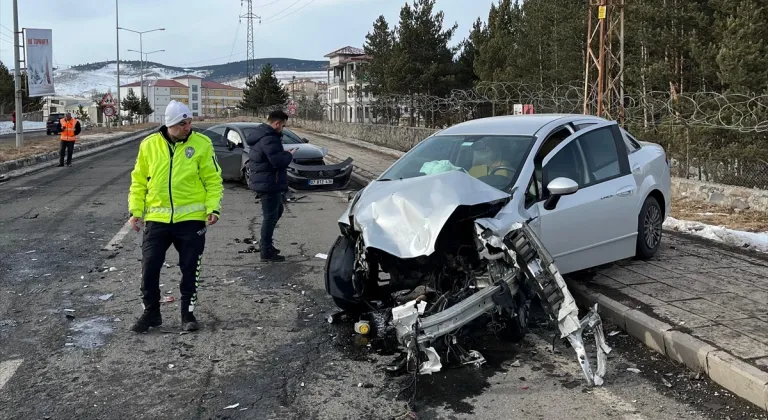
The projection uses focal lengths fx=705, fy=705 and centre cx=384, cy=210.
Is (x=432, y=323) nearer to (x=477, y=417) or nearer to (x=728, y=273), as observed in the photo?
(x=477, y=417)

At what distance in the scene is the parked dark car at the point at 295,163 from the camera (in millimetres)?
14719

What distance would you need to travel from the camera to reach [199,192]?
558 cm

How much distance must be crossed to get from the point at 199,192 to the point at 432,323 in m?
2.31

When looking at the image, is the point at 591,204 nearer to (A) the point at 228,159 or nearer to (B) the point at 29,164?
(A) the point at 228,159

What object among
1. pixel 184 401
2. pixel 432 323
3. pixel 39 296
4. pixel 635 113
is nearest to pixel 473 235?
pixel 432 323

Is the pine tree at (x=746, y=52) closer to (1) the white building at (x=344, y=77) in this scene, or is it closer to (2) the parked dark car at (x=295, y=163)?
(2) the parked dark car at (x=295, y=163)

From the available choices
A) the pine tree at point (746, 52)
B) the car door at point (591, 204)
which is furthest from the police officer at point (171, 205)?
the pine tree at point (746, 52)

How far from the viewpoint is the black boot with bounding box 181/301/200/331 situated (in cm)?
A: 549

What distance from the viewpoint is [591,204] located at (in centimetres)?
629

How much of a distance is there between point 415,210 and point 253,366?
60.1 inches

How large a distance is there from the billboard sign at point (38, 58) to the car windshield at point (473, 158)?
28540 mm

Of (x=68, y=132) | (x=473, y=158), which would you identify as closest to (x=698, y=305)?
(x=473, y=158)

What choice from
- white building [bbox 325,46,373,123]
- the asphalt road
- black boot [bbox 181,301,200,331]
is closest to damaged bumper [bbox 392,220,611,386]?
the asphalt road

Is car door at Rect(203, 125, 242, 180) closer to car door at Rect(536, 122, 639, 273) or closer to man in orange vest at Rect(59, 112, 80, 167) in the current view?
man in orange vest at Rect(59, 112, 80, 167)
